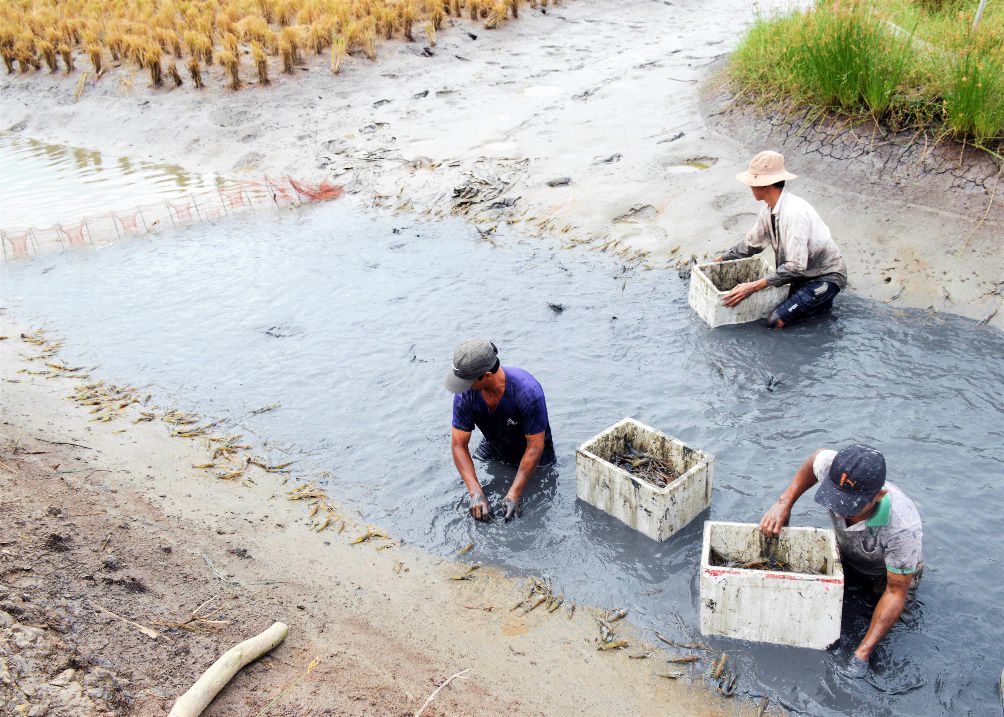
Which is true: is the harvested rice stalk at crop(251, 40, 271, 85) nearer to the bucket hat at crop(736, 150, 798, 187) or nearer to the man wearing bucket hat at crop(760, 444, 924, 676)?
the bucket hat at crop(736, 150, 798, 187)

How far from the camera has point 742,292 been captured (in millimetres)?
6527

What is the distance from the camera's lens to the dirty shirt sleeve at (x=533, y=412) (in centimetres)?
484

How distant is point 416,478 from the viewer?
5590mm

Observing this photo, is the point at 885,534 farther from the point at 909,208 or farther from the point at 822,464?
the point at 909,208

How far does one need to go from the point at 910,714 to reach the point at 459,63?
45.6ft

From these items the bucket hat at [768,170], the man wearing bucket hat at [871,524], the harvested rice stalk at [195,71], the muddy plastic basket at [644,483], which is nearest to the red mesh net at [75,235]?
the harvested rice stalk at [195,71]

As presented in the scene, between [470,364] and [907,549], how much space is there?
2.51 meters

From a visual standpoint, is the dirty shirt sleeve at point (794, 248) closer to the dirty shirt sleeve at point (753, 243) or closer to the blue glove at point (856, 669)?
the dirty shirt sleeve at point (753, 243)

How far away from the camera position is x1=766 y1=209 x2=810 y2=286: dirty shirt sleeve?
6238 mm

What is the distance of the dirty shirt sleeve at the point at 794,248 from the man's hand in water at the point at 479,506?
327 centimetres

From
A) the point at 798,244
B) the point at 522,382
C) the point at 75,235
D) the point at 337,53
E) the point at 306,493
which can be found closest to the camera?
the point at 522,382

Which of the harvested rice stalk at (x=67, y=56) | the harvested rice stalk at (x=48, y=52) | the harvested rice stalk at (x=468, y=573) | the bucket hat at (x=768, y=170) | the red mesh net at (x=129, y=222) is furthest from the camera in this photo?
the harvested rice stalk at (x=48, y=52)

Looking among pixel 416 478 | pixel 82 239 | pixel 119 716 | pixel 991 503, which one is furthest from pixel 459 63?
pixel 119 716

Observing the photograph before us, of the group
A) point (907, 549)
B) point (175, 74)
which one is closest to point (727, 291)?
point (907, 549)
